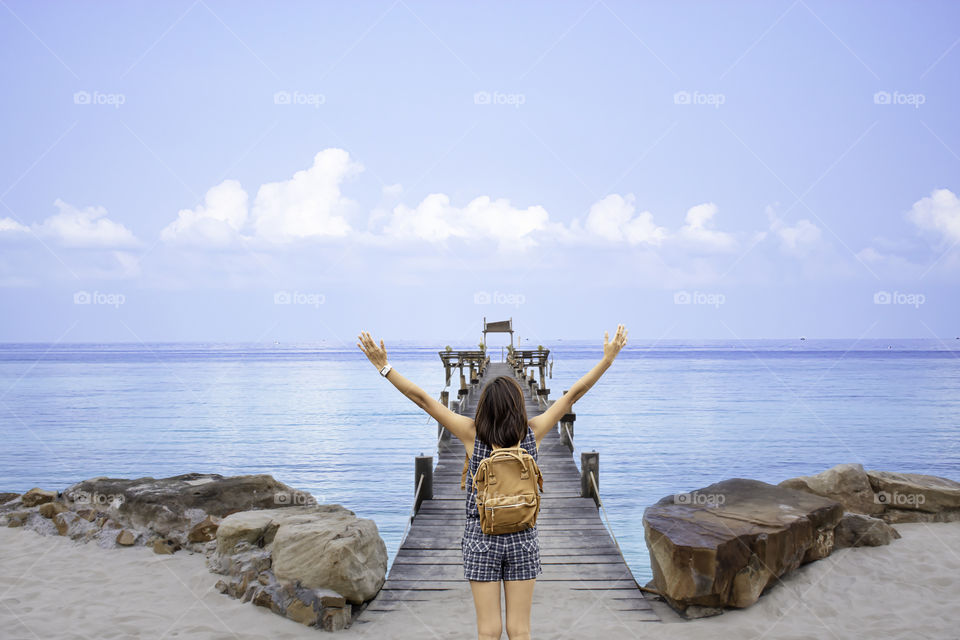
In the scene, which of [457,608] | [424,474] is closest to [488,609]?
[457,608]

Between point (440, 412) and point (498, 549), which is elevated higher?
point (440, 412)

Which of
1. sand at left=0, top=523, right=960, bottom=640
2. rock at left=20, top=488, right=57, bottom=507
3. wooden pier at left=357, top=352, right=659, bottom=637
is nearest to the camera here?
sand at left=0, top=523, right=960, bottom=640

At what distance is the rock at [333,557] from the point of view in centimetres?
630

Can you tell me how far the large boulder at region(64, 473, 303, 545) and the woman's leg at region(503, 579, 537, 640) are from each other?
6.85 metres

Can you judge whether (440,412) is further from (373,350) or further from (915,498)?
(915,498)

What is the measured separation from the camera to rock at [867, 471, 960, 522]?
8.97 meters

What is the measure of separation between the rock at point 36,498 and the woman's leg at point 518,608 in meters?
9.99

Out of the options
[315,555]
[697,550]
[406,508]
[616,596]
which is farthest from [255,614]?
[406,508]

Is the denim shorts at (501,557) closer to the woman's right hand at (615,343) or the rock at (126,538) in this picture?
the woman's right hand at (615,343)

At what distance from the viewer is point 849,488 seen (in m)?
9.52

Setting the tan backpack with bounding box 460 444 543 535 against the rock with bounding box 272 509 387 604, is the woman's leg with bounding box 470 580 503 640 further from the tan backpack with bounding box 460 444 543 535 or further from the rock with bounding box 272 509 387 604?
the rock with bounding box 272 509 387 604

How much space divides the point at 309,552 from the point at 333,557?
33 centimetres

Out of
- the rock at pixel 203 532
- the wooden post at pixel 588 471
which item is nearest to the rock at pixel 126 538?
the rock at pixel 203 532

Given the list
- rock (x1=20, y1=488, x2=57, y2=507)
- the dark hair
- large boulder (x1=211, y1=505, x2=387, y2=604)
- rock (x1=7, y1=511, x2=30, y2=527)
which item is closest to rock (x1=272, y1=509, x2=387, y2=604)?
large boulder (x1=211, y1=505, x2=387, y2=604)
